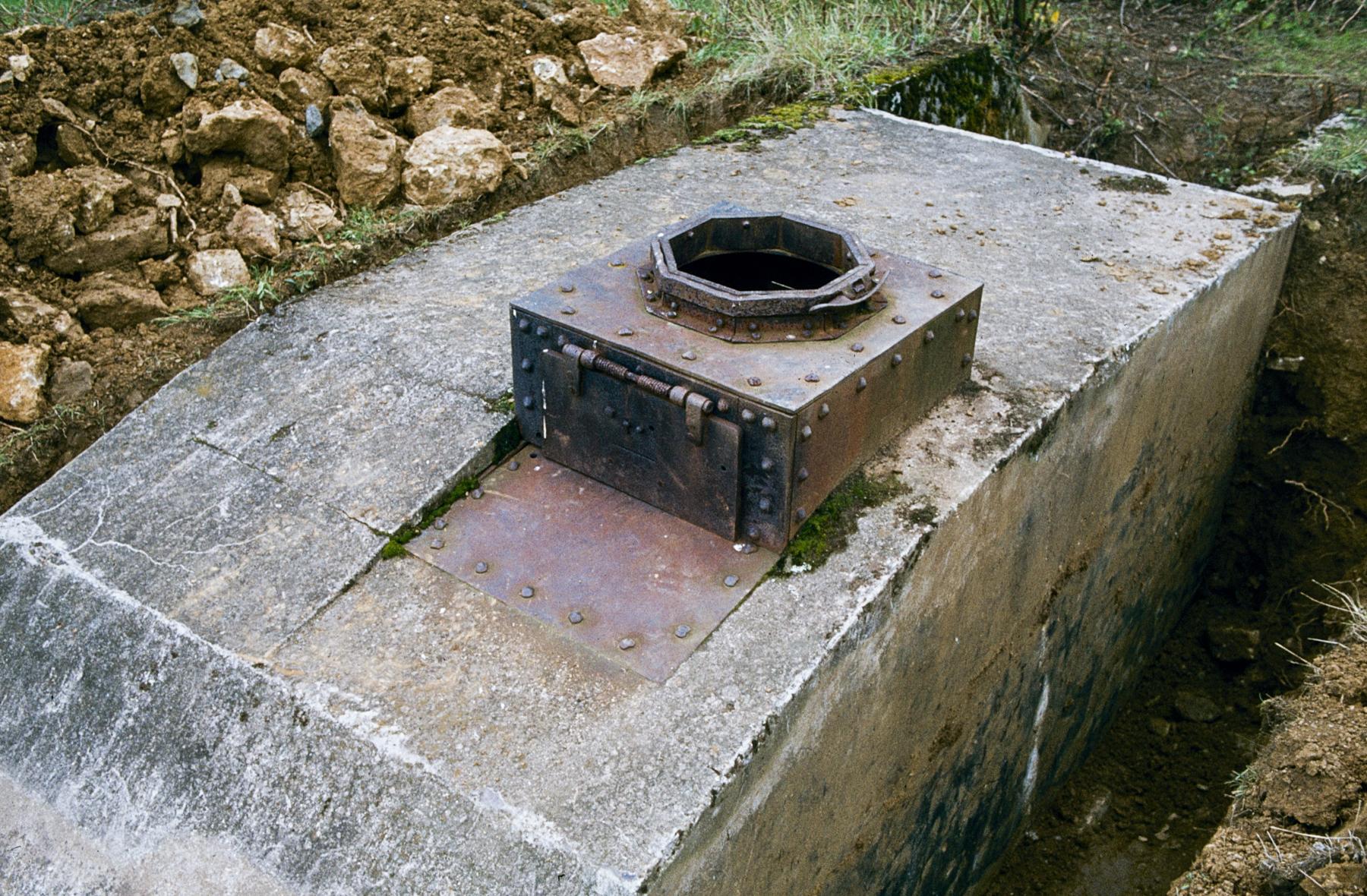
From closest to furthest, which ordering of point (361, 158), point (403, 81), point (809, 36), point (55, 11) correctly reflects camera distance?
point (361, 158), point (403, 81), point (55, 11), point (809, 36)

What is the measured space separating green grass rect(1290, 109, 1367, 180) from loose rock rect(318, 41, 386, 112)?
11.6 ft

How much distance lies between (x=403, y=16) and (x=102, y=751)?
9.78 ft

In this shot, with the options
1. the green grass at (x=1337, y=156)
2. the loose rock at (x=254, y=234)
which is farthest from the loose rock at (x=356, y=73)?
the green grass at (x=1337, y=156)

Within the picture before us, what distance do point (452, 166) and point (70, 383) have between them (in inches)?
55.7

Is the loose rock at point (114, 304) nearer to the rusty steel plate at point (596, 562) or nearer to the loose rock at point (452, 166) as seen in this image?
the loose rock at point (452, 166)

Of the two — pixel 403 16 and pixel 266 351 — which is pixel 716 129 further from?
pixel 266 351

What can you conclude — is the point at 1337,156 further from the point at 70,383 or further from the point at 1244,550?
the point at 70,383

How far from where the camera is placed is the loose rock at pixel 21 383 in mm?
3037

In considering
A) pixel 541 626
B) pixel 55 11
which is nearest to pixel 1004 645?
pixel 541 626

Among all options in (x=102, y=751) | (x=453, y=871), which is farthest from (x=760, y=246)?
(x=102, y=751)

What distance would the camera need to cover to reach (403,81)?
4.07m

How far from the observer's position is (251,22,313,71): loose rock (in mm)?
3912

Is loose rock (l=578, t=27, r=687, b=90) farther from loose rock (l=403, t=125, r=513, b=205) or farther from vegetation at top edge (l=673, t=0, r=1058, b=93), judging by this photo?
loose rock (l=403, t=125, r=513, b=205)

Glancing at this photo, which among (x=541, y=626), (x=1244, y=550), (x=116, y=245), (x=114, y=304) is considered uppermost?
(x=116, y=245)
